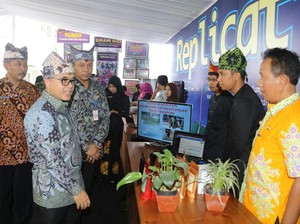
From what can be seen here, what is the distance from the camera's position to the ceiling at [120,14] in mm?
4801

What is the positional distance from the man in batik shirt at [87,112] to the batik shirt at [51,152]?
75cm

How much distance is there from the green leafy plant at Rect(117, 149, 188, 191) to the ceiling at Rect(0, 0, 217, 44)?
133 inches

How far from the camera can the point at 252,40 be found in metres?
2.85

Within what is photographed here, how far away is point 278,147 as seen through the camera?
1.28 metres

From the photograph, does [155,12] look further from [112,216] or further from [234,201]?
[234,201]

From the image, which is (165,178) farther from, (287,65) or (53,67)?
(53,67)

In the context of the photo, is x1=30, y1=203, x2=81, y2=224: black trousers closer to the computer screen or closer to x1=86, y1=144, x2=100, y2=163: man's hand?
x1=86, y1=144, x2=100, y2=163: man's hand

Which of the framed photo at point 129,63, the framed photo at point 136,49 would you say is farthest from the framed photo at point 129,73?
the framed photo at point 136,49

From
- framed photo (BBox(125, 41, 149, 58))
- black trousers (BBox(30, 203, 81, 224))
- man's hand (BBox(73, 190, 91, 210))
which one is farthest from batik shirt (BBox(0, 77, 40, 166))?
framed photo (BBox(125, 41, 149, 58))

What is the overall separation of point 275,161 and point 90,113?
5.30 feet

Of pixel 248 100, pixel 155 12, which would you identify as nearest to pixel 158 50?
pixel 155 12

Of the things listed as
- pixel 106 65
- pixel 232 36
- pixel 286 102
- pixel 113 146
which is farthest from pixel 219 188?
pixel 106 65

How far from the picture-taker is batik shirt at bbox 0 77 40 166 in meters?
2.29

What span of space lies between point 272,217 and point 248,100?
69 centimetres
